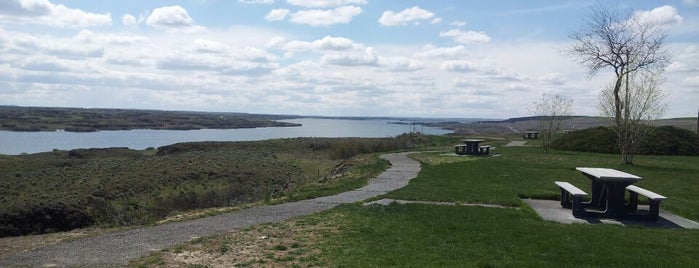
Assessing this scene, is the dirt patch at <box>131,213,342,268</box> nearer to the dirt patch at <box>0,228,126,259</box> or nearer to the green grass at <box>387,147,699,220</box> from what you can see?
the dirt patch at <box>0,228,126,259</box>

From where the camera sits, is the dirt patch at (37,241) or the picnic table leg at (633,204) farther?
the picnic table leg at (633,204)

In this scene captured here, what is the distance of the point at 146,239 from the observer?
8.47m

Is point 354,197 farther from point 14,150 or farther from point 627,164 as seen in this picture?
point 14,150

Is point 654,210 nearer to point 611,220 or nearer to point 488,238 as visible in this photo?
point 611,220

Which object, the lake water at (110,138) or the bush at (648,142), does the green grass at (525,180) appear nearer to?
the bush at (648,142)

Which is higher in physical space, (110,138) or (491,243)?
(491,243)

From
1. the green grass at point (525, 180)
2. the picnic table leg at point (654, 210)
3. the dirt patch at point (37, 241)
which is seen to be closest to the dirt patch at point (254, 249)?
the dirt patch at point (37, 241)

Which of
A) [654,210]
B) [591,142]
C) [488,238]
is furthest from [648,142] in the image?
[488,238]

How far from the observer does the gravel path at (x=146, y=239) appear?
710cm

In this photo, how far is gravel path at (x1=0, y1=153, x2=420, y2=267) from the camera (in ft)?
23.3

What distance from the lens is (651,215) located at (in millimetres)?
10711

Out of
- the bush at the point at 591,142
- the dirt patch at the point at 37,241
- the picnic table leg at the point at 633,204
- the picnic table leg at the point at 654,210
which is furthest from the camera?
the bush at the point at 591,142

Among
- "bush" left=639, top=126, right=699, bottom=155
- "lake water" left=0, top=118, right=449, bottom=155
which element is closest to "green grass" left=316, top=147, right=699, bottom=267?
"bush" left=639, top=126, right=699, bottom=155

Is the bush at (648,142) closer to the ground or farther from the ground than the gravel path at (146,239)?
farther from the ground
